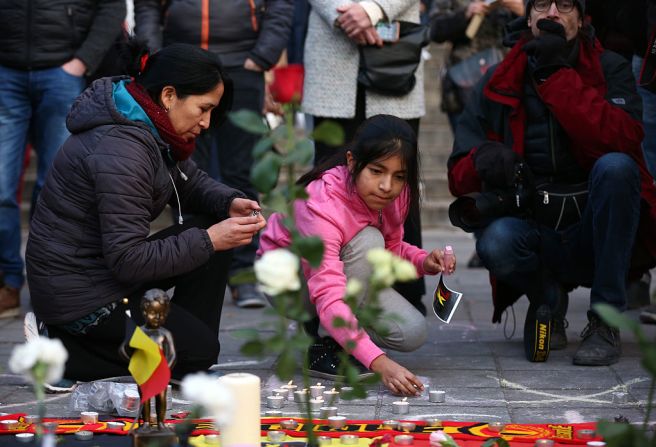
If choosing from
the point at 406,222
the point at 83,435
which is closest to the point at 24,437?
the point at 83,435

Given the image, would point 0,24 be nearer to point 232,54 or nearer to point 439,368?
point 232,54

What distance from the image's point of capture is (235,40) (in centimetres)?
594

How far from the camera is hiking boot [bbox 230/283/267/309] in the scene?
5918 mm

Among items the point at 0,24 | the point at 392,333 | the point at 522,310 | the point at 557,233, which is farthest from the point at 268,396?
the point at 0,24

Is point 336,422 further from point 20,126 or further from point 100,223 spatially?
point 20,126

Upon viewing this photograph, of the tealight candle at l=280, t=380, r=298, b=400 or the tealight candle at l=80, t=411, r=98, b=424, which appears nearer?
the tealight candle at l=80, t=411, r=98, b=424

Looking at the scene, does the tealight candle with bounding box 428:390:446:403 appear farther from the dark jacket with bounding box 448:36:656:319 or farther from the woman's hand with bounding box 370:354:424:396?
the dark jacket with bounding box 448:36:656:319

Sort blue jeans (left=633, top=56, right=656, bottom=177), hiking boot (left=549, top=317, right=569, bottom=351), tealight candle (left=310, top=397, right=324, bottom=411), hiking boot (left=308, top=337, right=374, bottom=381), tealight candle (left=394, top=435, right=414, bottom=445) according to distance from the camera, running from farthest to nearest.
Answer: hiking boot (left=549, top=317, right=569, bottom=351) → blue jeans (left=633, top=56, right=656, bottom=177) → hiking boot (left=308, top=337, right=374, bottom=381) → tealight candle (left=310, top=397, right=324, bottom=411) → tealight candle (left=394, top=435, right=414, bottom=445)

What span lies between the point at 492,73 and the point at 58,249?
1.92m

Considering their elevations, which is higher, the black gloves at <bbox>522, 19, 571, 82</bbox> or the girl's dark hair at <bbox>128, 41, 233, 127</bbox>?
the girl's dark hair at <bbox>128, 41, 233, 127</bbox>

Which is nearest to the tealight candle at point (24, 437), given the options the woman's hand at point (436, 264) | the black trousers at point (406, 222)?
the woman's hand at point (436, 264)

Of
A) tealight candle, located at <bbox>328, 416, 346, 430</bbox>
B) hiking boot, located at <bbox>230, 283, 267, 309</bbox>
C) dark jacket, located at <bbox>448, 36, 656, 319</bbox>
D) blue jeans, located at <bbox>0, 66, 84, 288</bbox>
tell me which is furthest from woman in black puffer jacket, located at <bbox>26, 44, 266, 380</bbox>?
hiking boot, located at <bbox>230, 283, 267, 309</bbox>

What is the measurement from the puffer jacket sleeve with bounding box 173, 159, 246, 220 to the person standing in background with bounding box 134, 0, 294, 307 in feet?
4.74

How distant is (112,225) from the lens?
373cm
